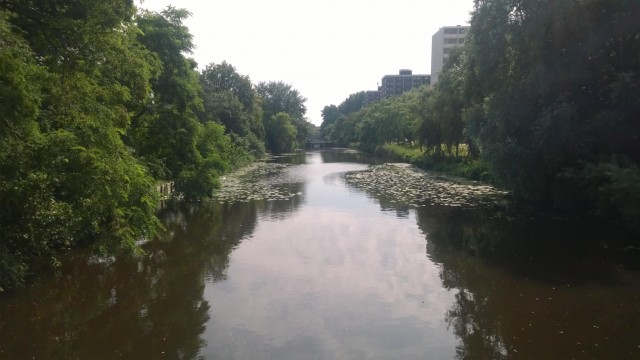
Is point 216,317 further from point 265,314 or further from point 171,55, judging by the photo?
point 171,55

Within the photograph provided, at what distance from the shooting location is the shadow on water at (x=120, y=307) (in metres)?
8.99

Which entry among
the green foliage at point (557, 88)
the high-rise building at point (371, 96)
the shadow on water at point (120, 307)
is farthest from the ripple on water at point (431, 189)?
the high-rise building at point (371, 96)

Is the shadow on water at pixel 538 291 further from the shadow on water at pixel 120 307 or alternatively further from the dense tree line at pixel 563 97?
the shadow on water at pixel 120 307

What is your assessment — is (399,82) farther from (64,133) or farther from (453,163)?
(64,133)

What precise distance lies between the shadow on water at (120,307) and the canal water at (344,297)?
5 centimetres

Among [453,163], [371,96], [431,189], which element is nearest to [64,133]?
[431,189]

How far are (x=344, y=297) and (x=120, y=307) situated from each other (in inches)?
208

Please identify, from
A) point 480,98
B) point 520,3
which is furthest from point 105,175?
point 480,98

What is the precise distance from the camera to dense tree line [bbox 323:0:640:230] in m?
16.8

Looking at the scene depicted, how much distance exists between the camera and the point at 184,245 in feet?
56.2

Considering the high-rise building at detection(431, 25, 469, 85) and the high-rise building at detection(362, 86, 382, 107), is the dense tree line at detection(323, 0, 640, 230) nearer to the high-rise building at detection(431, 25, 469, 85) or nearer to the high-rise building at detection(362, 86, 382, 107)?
the high-rise building at detection(431, 25, 469, 85)

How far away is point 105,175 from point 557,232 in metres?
16.2

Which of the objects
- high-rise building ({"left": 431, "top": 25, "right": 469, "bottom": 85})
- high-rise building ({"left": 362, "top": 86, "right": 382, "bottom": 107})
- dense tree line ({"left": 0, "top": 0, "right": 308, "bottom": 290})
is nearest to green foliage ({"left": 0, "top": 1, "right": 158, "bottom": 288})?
dense tree line ({"left": 0, "top": 0, "right": 308, "bottom": 290})

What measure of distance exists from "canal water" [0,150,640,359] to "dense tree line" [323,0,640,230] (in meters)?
2.18
